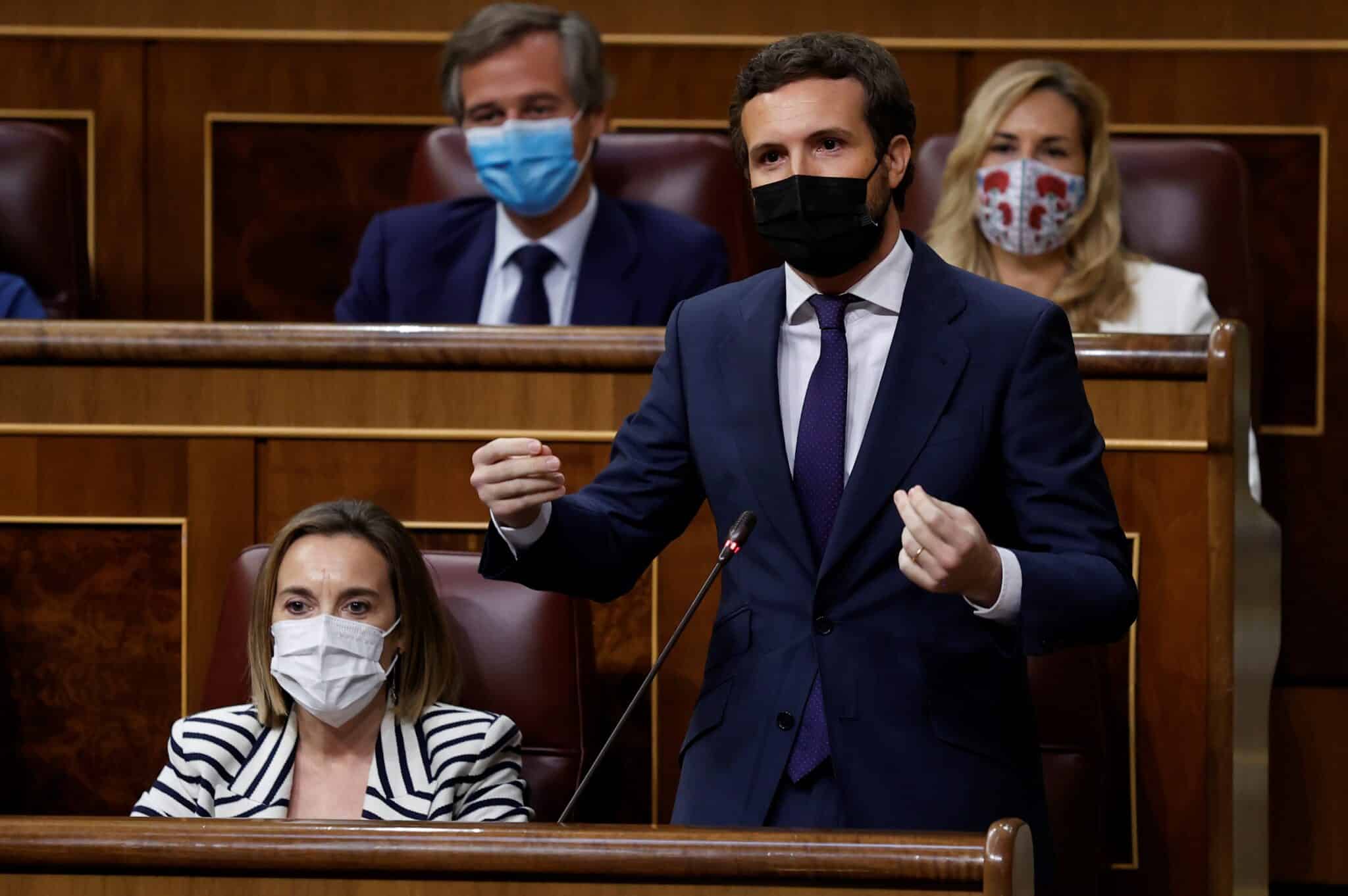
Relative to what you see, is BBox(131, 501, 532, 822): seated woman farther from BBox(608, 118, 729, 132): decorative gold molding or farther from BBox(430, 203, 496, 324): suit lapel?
BBox(608, 118, 729, 132): decorative gold molding

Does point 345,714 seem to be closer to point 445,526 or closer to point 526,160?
point 445,526

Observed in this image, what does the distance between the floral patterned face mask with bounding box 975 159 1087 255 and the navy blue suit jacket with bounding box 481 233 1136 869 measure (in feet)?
2.69

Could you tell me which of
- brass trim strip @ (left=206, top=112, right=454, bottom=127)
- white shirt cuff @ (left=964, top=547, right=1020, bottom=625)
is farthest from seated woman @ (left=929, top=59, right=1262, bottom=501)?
white shirt cuff @ (left=964, top=547, right=1020, bottom=625)

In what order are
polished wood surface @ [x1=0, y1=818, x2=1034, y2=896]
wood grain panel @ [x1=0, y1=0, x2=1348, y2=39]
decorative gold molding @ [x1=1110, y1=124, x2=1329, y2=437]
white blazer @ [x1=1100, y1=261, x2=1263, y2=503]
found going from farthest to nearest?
wood grain panel @ [x1=0, y1=0, x2=1348, y2=39] → decorative gold molding @ [x1=1110, y1=124, x2=1329, y2=437] → white blazer @ [x1=1100, y1=261, x2=1263, y2=503] → polished wood surface @ [x1=0, y1=818, x2=1034, y2=896]

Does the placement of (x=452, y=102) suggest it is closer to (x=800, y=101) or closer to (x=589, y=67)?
(x=589, y=67)

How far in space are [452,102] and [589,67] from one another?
0.51 ft

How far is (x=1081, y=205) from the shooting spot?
6.41 feet

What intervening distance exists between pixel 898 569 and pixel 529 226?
1030 mm

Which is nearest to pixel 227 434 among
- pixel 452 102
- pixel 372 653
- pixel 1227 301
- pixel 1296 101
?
pixel 372 653

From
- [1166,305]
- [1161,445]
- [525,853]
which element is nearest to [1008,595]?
[525,853]

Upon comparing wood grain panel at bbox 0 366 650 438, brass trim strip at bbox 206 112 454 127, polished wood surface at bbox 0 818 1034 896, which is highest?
brass trim strip at bbox 206 112 454 127

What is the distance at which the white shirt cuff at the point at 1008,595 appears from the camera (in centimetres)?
101

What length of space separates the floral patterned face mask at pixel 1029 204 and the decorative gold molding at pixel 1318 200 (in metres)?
0.35

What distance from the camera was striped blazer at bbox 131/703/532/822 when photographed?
134 centimetres
